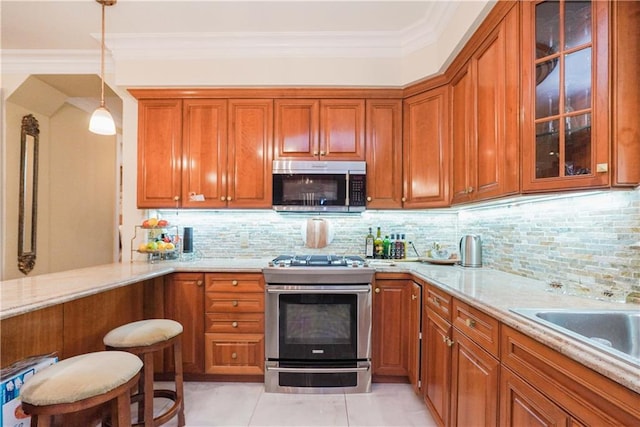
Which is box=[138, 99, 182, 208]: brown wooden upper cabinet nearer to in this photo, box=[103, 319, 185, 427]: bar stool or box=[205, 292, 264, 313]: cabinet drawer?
box=[205, 292, 264, 313]: cabinet drawer

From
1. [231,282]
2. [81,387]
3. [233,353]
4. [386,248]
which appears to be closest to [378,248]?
[386,248]

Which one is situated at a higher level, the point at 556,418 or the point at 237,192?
the point at 237,192

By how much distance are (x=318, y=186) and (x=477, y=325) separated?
1.64 m

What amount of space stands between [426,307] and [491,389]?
31.7 inches

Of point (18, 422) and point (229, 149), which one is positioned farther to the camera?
point (229, 149)

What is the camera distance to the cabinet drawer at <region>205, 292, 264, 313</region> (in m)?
2.35

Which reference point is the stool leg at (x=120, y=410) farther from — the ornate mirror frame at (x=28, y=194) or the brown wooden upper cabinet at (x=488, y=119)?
the ornate mirror frame at (x=28, y=194)

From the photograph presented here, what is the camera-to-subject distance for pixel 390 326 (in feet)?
7.63

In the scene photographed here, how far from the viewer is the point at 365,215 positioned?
2947 millimetres

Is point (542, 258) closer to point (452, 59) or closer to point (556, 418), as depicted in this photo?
A: point (556, 418)

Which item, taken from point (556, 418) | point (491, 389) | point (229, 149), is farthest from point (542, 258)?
point (229, 149)

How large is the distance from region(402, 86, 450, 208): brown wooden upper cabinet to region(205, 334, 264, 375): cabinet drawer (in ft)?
5.59

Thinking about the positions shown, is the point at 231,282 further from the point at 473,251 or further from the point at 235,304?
the point at 473,251

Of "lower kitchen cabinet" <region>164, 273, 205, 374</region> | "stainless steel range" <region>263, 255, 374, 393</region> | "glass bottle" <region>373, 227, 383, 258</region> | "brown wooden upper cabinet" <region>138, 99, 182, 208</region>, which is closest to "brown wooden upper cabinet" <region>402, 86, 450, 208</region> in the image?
"glass bottle" <region>373, 227, 383, 258</region>
